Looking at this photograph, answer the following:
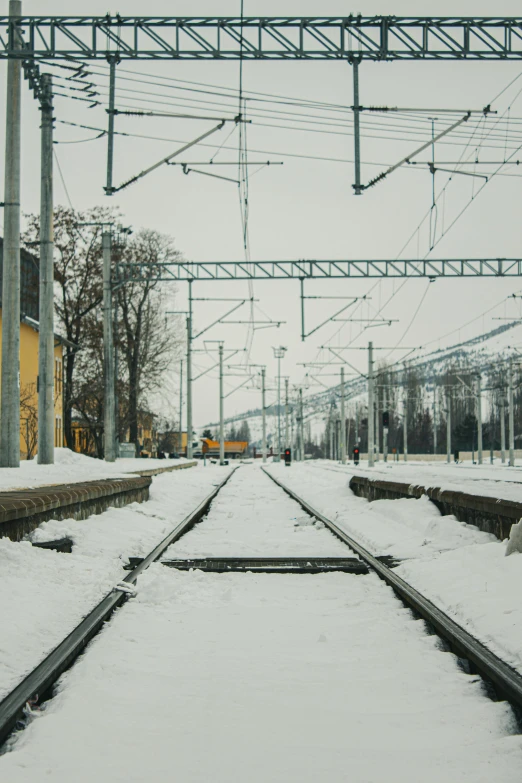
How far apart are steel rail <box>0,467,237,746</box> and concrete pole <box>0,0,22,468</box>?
10.1m

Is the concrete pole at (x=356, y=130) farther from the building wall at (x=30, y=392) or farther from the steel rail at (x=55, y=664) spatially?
the building wall at (x=30, y=392)

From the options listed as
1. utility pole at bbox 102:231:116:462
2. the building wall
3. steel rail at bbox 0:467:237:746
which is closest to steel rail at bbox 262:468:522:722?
steel rail at bbox 0:467:237:746

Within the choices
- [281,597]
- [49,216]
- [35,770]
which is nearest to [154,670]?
[35,770]

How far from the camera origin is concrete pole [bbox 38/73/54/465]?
2086 centimetres

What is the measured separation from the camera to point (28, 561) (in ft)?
26.2

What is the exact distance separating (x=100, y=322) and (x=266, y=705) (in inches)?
1717

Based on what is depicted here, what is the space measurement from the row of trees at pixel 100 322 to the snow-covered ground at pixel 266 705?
38.6 meters

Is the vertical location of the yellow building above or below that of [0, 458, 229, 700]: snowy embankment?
above

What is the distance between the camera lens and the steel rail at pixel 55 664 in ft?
13.4

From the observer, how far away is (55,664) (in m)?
4.88

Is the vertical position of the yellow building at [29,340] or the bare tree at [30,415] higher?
the yellow building at [29,340]

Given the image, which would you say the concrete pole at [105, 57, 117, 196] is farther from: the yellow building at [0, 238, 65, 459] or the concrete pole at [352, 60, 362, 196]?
the yellow building at [0, 238, 65, 459]

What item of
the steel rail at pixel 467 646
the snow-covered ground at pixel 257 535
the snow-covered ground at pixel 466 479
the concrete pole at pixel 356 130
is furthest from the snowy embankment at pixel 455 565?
the concrete pole at pixel 356 130

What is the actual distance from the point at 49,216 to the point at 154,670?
18104mm
